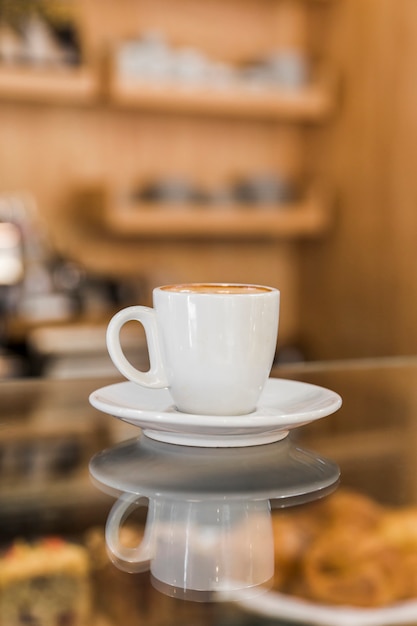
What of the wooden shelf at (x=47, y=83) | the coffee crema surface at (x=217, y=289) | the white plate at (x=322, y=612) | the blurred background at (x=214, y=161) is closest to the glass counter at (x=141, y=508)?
the white plate at (x=322, y=612)

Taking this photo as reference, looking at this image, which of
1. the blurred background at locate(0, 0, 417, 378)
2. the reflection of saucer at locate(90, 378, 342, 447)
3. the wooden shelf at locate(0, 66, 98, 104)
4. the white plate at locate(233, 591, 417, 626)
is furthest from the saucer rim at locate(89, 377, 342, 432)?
the wooden shelf at locate(0, 66, 98, 104)

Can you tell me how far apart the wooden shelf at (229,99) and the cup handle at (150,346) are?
2.09 m

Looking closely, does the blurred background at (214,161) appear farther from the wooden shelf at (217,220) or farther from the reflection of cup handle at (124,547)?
the reflection of cup handle at (124,547)

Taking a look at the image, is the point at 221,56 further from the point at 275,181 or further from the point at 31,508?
the point at 31,508

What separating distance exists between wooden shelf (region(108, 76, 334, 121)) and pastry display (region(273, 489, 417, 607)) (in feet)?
7.61

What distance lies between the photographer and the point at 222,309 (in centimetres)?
53

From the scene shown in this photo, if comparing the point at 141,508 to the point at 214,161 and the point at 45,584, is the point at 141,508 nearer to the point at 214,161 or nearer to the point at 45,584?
the point at 45,584

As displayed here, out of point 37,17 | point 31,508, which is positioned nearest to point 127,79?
point 37,17

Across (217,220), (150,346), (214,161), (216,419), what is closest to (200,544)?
(216,419)

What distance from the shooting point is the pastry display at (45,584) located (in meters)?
0.26

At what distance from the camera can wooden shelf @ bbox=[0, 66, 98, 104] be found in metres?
2.45

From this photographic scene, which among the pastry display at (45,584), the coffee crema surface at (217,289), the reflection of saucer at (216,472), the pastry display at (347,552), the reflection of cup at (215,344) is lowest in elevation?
the reflection of saucer at (216,472)

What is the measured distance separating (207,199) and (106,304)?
578 millimetres

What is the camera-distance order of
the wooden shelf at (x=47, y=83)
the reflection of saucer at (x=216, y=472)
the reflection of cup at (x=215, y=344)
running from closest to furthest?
the reflection of saucer at (x=216, y=472) → the reflection of cup at (x=215, y=344) → the wooden shelf at (x=47, y=83)
